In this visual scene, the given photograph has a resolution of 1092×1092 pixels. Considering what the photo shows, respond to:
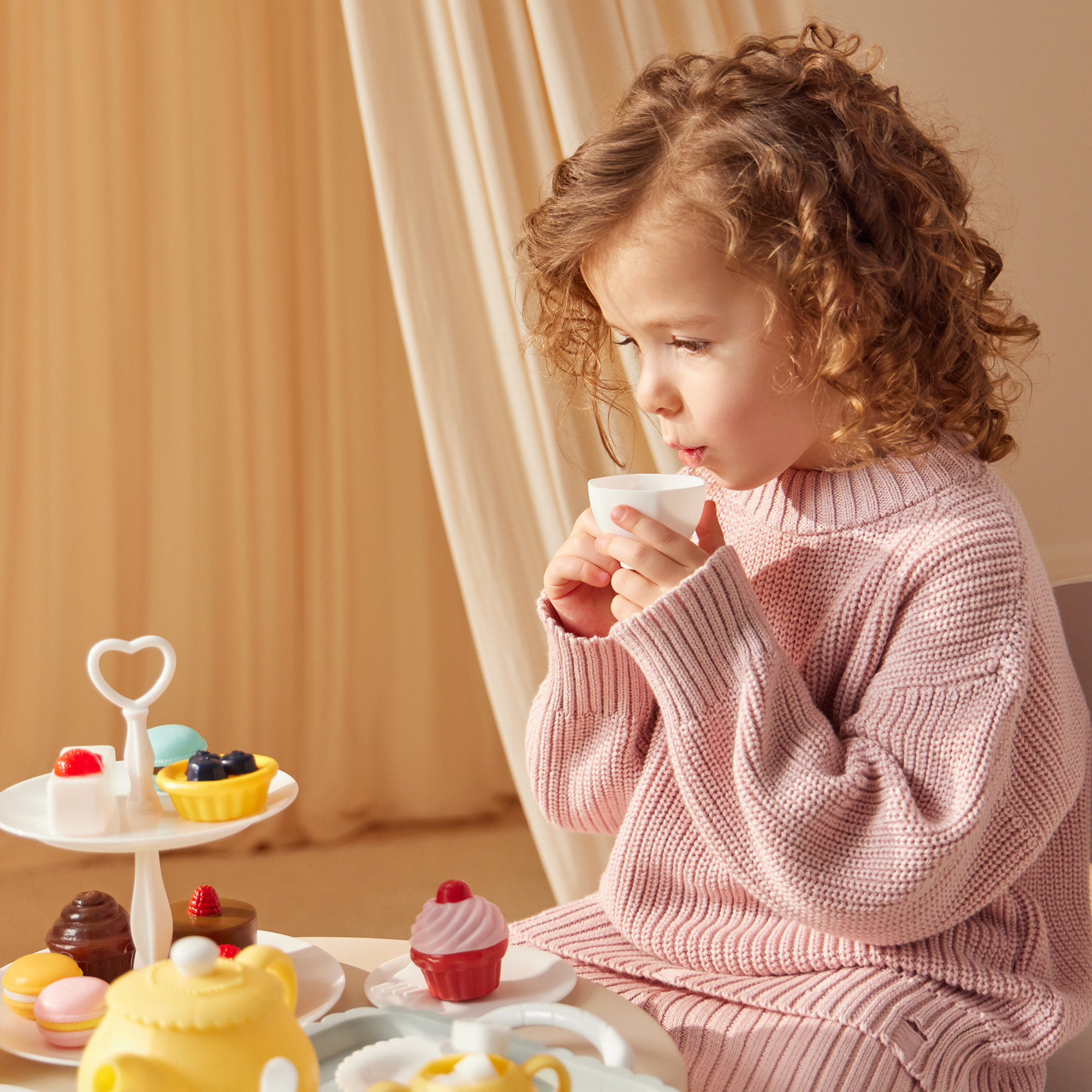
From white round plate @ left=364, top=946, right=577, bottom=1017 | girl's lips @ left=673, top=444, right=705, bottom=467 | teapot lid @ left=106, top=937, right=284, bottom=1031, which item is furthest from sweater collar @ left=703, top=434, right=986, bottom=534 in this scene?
teapot lid @ left=106, top=937, right=284, bottom=1031

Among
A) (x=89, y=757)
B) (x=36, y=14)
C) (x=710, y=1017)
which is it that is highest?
(x=36, y=14)

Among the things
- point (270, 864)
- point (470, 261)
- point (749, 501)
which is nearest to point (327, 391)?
point (470, 261)

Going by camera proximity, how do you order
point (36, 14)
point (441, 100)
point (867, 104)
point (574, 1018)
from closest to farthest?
point (574, 1018)
point (867, 104)
point (441, 100)
point (36, 14)

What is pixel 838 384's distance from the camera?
975 millimetres

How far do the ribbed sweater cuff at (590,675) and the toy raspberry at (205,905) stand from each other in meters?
0.34

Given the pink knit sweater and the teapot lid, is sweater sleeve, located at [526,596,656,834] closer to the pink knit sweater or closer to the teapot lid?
the pink knit sweater

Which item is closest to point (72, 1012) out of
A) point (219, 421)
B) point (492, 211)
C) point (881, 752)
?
point (881, 752)

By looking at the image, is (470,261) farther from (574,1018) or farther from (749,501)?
(574,1018)

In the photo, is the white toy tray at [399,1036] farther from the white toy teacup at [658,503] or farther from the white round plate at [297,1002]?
the white toy teacup at [658,503]

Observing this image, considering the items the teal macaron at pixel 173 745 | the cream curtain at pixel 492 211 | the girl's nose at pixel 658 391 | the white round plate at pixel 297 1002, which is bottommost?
the white round plate at pixel 297 1002

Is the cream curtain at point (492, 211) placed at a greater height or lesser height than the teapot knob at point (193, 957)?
greater

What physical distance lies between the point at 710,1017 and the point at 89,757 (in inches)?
19.3

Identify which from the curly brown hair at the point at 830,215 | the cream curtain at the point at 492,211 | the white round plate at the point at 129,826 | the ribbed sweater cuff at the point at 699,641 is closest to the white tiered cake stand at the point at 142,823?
the white round plate at the point at 129,826

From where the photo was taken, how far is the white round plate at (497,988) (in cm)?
76
